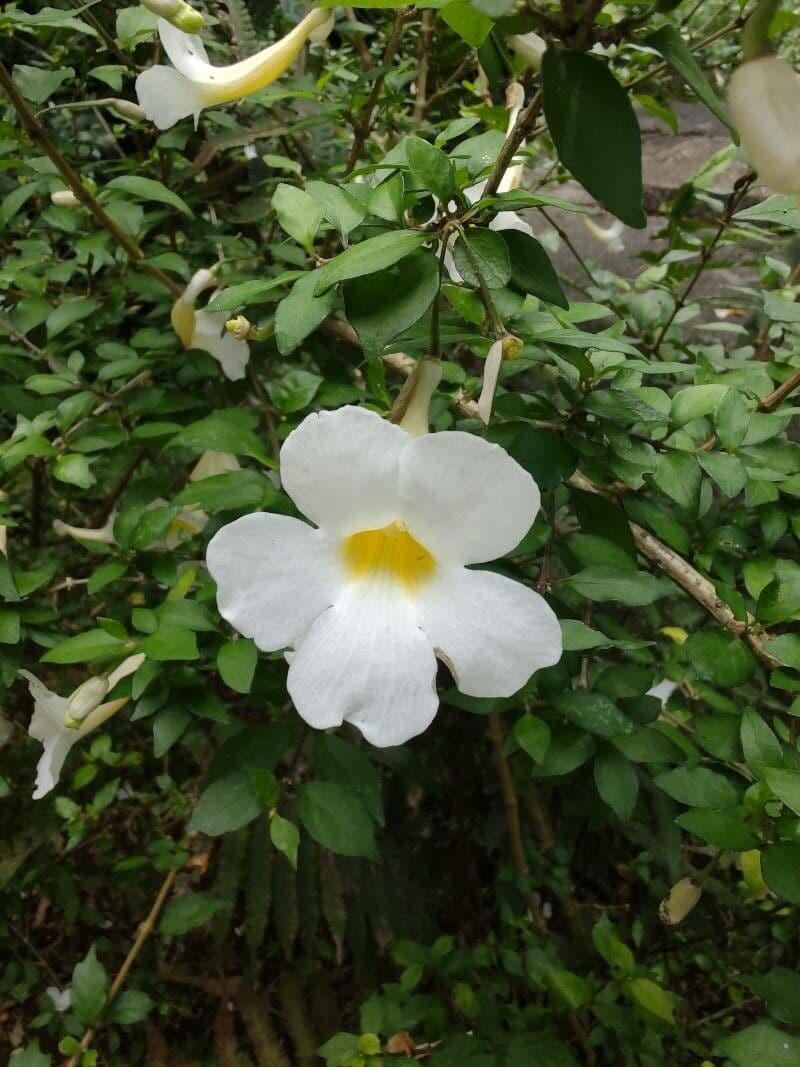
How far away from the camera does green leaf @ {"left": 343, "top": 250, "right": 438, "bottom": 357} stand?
548 millimetres

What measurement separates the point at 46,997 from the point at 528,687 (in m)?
1.25

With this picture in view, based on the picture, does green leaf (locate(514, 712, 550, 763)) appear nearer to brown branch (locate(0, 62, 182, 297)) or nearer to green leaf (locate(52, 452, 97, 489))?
green leaf (locate(52, 452, 97, 489))

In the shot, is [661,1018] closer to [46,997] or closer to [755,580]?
[755,580]

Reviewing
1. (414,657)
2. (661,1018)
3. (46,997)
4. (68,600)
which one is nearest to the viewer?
(414,657)

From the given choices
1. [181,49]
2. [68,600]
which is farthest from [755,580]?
[68,600]

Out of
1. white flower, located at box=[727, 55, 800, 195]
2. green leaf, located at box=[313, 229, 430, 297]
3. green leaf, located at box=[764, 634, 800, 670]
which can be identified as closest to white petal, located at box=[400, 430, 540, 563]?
green leaf, located at box=[313, 229, 430, 297]

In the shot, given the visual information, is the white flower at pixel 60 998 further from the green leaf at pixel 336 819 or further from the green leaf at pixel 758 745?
the green leaf at pixel 758 745

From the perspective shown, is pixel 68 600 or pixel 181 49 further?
pixel 68 600

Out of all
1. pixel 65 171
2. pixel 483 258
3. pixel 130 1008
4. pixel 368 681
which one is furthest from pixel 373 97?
pixel 130 1008

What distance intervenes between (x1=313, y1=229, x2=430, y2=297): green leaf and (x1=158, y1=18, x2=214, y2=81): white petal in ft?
0.95

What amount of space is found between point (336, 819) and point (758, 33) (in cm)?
77

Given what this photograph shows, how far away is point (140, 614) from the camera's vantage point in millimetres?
844

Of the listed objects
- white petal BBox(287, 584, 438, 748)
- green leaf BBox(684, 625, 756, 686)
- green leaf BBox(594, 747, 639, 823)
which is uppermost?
white petal BBox(287, 584, 438, 748)

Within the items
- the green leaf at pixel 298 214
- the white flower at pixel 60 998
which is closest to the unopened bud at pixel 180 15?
the green leaf at pixel 298 214
